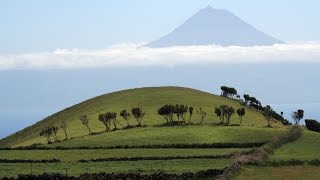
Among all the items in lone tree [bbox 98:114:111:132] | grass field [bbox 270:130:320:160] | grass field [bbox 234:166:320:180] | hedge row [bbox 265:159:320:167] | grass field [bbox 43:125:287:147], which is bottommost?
grass field [bbox 234:166:320:180]

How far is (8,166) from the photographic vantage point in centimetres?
9131

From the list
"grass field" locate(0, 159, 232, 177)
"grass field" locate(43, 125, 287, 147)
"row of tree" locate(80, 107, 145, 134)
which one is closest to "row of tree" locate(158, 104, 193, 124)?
"row of tree" locate(80, 107, 145, 134)

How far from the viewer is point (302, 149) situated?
342ft

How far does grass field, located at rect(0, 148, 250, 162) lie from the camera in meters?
102

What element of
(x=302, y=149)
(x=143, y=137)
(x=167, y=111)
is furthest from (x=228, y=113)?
(x=302, y=149)

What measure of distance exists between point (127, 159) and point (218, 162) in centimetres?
1505

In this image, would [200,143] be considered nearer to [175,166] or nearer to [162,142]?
[162,142]

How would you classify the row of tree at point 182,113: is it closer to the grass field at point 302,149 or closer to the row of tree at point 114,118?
the row of tree at point 114,118

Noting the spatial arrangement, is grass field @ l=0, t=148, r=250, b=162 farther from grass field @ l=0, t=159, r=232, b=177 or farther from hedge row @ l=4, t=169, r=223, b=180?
hedge row @ l=4, t=169, r=223, b=180

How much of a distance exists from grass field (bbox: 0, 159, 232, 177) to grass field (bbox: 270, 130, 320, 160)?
945cm

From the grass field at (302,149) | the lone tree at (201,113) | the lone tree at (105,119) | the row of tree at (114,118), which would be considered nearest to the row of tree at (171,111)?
the lone tree at (201,113)

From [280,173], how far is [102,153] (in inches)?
1529

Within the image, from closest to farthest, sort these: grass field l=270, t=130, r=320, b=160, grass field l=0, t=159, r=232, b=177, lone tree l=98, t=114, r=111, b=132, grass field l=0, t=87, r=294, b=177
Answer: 1. grass field l=0, t=159, r=232, b=177
2. grass field l=0, t=87, r=294, b=177
3. grass field l=270, t=130, r=320, b=160
4. lone tree l=98, t=114, r=111, b=132

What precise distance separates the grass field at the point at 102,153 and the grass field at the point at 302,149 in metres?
8.78
